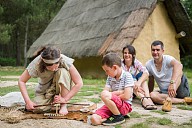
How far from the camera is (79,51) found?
36.2ft

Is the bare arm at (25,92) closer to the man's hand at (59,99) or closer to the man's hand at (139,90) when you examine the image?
the man's hand at (59,99)

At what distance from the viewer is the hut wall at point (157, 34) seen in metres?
10.1

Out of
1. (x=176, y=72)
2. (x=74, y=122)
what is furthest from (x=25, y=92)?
(x=176, y=72)

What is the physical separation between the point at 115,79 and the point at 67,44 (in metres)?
9.30

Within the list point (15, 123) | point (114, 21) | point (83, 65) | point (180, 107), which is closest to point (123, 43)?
point (114, 21)

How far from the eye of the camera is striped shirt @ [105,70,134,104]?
3.30 metres

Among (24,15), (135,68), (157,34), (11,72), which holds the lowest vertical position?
(11,72)

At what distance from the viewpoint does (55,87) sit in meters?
3.69

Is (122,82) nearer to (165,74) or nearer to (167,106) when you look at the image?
(167,106)

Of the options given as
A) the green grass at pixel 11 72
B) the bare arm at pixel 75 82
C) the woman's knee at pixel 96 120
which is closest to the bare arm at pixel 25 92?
the bare arm at pixel 75 82

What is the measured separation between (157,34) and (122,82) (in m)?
7.52

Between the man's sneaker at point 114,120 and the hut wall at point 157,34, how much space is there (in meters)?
6.90

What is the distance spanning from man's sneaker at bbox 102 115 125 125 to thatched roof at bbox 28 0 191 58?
224 inches

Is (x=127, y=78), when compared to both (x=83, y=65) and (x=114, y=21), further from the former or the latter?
(x=83, y=65)
